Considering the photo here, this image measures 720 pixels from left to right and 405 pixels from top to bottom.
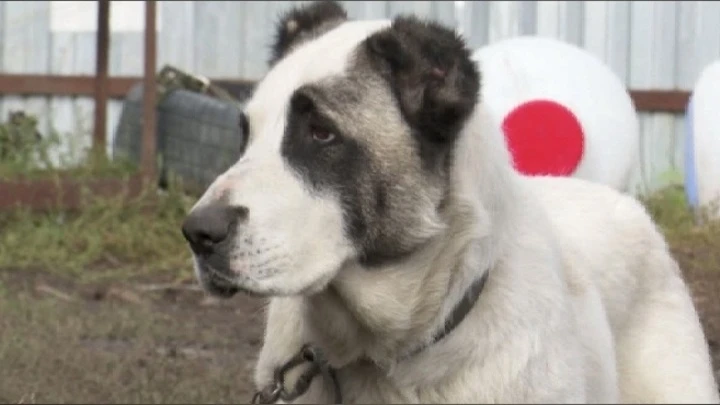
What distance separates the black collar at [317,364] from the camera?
3986 millimetres

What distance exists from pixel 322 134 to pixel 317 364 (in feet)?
1.76

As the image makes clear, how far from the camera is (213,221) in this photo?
146 inches

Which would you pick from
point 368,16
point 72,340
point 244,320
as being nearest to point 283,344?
point 72,340

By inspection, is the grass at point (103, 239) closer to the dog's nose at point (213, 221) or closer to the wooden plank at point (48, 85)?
the wooden plank at point (48, 85)

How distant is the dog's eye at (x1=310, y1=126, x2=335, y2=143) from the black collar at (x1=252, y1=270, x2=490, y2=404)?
459mm

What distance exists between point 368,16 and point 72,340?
453 centimetres

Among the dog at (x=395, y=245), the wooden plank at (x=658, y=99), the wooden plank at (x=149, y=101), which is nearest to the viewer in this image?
the dog at (x=395, y=245)

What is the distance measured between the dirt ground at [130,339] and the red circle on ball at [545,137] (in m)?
0.78

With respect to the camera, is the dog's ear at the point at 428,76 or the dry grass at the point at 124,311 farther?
the dry grass at the point at 124,311

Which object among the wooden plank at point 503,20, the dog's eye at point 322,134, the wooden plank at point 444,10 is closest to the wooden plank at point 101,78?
the wooden plank at point 444,10

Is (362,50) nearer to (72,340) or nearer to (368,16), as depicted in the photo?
(72,340)

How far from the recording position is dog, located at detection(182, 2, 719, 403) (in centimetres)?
386

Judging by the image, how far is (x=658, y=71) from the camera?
36.7 feet

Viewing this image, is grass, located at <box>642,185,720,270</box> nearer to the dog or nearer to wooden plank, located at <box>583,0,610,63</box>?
wooden plank, located at <box>583,0,610,63</box>
